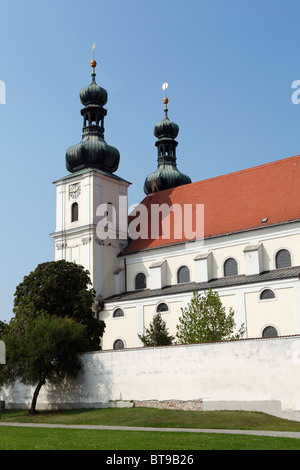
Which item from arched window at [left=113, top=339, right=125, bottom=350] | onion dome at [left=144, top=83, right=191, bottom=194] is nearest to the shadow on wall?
arched window at [left=113, top=339, right=125, bottom=350]

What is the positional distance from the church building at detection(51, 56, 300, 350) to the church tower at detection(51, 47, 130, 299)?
8cm

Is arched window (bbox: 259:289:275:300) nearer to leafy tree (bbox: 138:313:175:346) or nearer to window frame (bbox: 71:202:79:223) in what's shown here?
leafy tree (bbox: 138:313:175:346)

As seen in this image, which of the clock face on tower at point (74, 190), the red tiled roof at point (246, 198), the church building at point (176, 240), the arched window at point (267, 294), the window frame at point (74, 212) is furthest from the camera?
the clock face on tower at point (74, 190)

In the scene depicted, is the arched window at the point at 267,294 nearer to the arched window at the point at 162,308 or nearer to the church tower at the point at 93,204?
the arched window at the point at 162,308

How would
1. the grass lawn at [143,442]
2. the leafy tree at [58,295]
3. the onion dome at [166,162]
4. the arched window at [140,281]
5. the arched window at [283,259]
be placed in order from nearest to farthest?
the grass lawn at [143,442]
the leafy tree at [58,295]
the arched window at [283,259]
the arched window at [140,281]
the onion dome at [166,162]

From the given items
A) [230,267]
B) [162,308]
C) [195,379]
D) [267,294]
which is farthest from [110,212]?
[195,379]

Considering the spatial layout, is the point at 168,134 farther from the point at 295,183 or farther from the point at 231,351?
the point at 231,351

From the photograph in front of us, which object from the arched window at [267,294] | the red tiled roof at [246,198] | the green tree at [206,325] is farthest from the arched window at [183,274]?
the green tree at [206,325]

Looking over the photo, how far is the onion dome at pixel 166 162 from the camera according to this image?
176ft

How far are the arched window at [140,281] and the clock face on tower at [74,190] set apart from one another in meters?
7.74

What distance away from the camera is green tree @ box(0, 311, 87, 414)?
85.8ft
